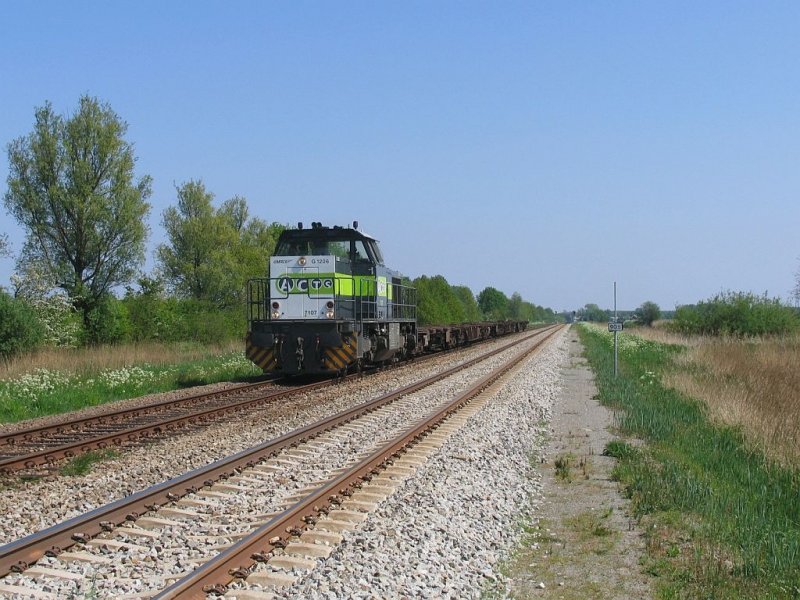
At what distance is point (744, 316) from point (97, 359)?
32390 mm

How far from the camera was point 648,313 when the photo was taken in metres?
95.4

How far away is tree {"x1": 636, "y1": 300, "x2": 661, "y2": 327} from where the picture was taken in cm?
9400

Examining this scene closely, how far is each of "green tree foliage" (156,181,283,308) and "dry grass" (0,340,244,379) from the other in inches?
806

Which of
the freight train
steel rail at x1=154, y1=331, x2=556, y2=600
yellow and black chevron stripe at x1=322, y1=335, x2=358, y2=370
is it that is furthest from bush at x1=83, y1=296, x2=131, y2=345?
steel rail at x1=154, y1=331, x2=556, y2=600

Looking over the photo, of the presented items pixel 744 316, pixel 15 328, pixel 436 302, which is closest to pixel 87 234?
pixel 15 328

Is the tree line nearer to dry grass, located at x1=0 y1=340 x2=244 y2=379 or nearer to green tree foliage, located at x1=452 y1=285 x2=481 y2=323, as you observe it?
dry grass, located at x1=0 y1=340 x2=244 y2=379

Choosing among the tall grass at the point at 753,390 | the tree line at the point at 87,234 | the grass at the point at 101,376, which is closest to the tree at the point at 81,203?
the tree line at the point at 87,234

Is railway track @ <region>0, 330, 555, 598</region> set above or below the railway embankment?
above

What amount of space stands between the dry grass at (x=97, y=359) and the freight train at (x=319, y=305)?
16.4ft

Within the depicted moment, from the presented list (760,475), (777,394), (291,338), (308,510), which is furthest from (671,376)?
(308,510)

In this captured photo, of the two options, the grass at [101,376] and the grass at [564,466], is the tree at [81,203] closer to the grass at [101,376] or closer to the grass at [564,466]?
the grass at [101,376]

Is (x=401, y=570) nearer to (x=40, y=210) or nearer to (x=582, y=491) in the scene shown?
(x=582, y=491)

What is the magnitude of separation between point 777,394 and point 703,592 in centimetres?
1111

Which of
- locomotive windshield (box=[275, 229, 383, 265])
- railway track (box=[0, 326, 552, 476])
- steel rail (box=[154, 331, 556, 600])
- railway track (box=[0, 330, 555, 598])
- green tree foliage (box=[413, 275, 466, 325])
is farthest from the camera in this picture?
green tree foliage (box=[413, 275, 466, 325])
